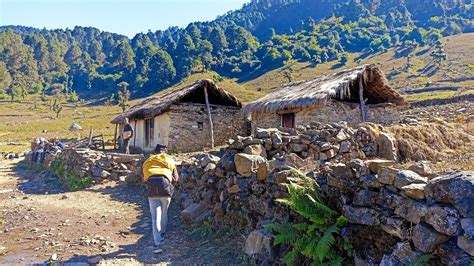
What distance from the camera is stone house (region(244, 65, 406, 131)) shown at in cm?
1301

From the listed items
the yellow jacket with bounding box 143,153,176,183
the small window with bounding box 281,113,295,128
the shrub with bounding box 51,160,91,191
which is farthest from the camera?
the small window with bounding box 281,113,295,128

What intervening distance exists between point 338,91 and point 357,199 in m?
9.43

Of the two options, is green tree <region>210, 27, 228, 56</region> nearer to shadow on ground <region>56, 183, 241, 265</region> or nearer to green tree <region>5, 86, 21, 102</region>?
green tree <region>5, 86, 21, 102</region>

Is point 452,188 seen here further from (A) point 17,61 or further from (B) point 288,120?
(A) point 17,61

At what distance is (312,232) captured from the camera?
4391 millimetres

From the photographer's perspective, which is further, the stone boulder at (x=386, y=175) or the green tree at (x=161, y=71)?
the green tree at (x=161, y=71)

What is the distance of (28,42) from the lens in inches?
4798

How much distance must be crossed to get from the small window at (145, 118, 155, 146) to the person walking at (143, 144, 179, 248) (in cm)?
1185

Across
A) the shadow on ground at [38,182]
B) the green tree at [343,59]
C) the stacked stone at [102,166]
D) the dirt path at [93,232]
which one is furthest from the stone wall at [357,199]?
the green tree at [343,59]

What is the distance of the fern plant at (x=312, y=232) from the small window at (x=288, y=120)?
359 inches

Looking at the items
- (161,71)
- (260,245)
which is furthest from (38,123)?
(260,245)

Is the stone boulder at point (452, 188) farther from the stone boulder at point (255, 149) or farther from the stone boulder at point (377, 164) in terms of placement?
the stone boulder at point (255, 149)

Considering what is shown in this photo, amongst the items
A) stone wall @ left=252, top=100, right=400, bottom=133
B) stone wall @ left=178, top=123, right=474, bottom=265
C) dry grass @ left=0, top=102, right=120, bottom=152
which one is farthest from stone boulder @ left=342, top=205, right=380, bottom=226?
dry grass @ left=0, top=102, right=120, bottom=152

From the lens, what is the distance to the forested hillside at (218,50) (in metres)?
93.6
